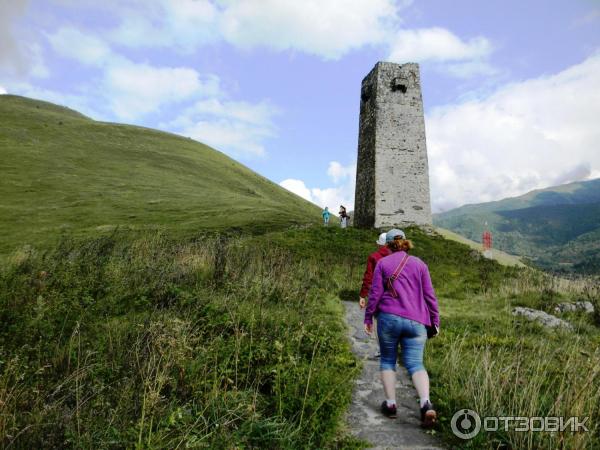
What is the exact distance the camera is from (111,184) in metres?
44.0

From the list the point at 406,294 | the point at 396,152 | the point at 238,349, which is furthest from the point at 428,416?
the point at 396,152

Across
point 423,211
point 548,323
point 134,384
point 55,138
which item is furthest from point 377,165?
point 55,138

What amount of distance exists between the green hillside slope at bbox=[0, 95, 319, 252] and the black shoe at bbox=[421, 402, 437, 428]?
27.0m

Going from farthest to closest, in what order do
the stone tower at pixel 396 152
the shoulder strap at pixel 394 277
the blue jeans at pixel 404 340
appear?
the stone tower at pixel 396 152
the shoulder strap at pixel 394 277
the blue jeans at pixel 404 340

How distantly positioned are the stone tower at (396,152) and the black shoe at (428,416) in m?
19.5

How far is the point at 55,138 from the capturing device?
5616cm

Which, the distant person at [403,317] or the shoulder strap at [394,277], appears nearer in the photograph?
the distant person at [403,317]

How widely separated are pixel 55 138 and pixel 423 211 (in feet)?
180

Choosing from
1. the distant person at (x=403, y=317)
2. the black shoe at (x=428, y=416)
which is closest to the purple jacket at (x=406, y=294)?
the distant person at (x=403, y=317)

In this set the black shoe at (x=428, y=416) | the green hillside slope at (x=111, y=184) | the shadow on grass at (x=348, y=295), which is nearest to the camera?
the black shoe at (x=428, y=416)

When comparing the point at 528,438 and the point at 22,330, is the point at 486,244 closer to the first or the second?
the point at 528,438

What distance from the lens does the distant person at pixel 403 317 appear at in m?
4.81

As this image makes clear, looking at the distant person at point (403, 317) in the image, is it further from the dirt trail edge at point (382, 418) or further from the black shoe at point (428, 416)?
the dirt trail edge at point (382, 418)

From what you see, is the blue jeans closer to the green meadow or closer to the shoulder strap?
the shoulder strap
